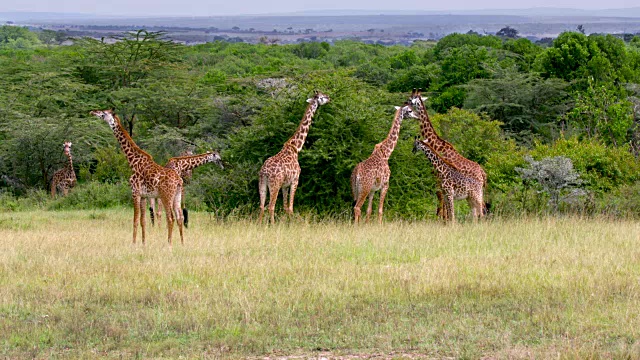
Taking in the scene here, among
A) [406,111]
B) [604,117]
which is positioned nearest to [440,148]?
[406,111]

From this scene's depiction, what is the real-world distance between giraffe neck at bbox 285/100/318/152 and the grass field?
6.89 feet

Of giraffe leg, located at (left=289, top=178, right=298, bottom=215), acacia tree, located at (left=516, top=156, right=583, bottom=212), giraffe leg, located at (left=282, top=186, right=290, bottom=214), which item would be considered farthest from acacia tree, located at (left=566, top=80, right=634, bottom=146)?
giraffe leg, located at (left=289, top=178, right=298, bottom=215)

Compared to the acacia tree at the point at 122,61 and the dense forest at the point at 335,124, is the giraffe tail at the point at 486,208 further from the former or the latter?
the acacia tree at the point at 122,61

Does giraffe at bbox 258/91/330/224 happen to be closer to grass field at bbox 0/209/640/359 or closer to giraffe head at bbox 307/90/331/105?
giraffe head at bbox 307/90/331/105

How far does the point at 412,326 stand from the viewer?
274 inches

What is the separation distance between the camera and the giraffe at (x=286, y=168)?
42.3 ft

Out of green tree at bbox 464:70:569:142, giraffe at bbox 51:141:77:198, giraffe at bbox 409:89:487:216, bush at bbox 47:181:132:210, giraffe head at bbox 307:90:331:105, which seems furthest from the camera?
green tree at bbox 464:70:569:142

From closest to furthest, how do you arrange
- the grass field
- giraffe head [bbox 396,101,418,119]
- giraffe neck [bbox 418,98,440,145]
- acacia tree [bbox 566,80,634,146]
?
the grass field < giraffe head [bbox 396,101,418,119] < giraffe neck [bbox 418,98,440,145] < acacia tree [bbox 566,80,634,146]

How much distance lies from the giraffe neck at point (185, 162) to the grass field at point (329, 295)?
4.78ft

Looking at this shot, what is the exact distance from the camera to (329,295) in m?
7.88

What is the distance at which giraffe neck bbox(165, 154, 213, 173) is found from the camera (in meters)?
12.9

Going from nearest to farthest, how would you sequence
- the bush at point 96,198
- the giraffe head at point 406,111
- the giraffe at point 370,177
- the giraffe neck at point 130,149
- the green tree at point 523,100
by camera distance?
the giraffe neck at point 130,149 → the giraffe at point 370,177 → the giraffe head at point 406,111 → the bush at point 96,198 → the green tree at point 523,100

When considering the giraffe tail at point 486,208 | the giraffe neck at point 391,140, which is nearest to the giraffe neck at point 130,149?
the giraffe neck at point 391,140

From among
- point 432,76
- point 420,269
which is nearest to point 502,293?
point 420,269
